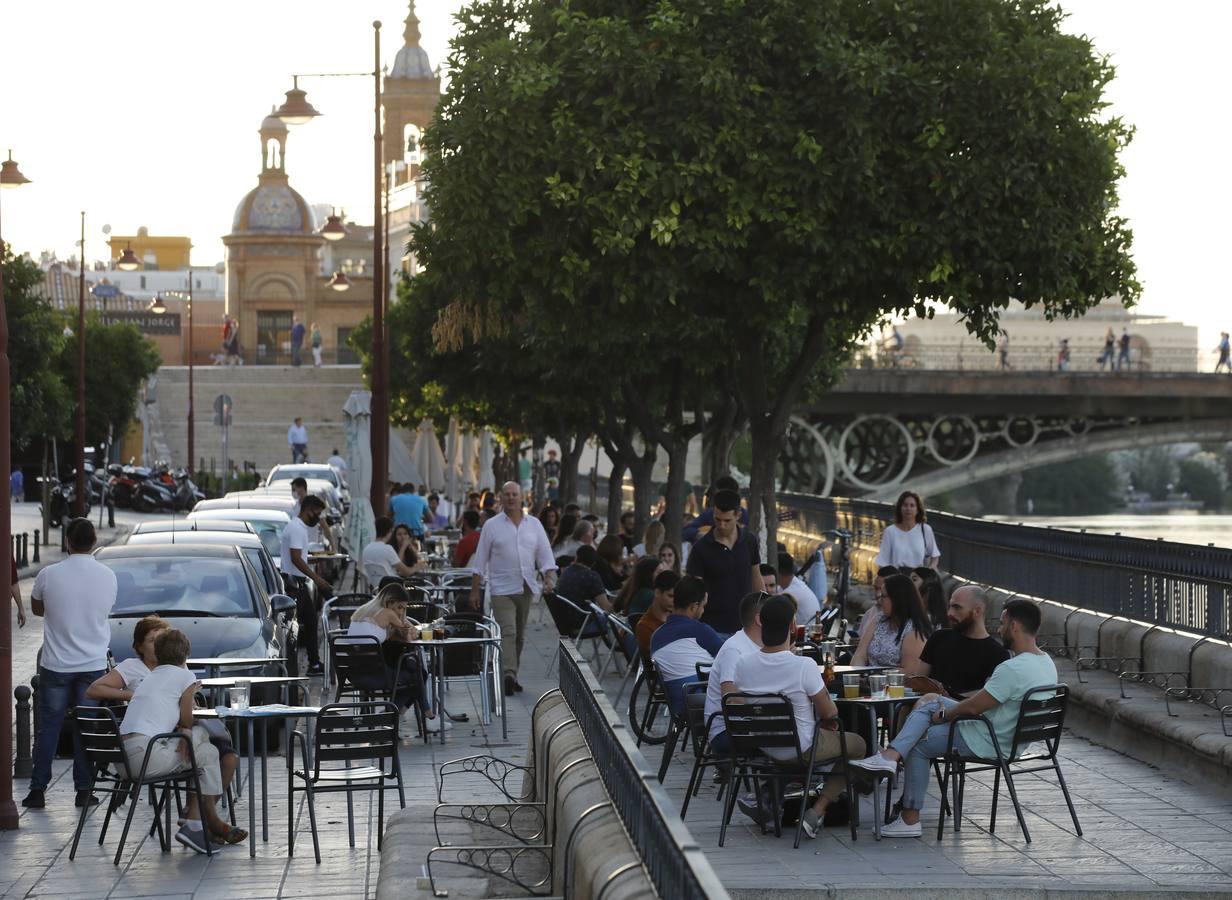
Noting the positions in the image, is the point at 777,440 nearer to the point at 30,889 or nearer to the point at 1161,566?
the point at 1161,566

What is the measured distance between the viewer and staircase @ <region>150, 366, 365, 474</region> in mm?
80000

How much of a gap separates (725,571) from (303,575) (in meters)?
7.50

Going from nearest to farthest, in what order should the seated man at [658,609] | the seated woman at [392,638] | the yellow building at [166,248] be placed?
the seated man at [658,609] < the seated woman at [392,638] < the yellow building at [166,248]

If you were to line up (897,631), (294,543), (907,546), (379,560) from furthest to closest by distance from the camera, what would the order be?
(379,560), (294,543), (907,546), (897,631)

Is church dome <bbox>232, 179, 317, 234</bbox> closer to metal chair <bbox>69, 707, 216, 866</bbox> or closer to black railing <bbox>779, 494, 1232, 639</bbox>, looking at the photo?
black railing <bbox>779, 494, 1232, 639</bbox>

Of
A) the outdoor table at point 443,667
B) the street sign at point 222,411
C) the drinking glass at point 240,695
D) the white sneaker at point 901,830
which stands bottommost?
the white sneaker at point 901,830

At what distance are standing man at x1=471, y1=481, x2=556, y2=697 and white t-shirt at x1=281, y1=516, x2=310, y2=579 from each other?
3.47 m

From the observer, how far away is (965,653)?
36.8 ft

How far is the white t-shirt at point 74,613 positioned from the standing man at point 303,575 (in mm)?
7302

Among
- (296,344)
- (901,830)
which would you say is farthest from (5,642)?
(296,344)

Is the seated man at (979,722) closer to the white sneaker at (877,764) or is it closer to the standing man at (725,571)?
the white sneaker at (877,764)

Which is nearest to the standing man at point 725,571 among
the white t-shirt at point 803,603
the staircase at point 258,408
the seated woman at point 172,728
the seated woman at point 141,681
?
the white t-shirt at point 803,603

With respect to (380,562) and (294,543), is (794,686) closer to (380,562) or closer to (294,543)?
(294,543)

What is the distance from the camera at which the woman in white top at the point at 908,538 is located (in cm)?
1798
